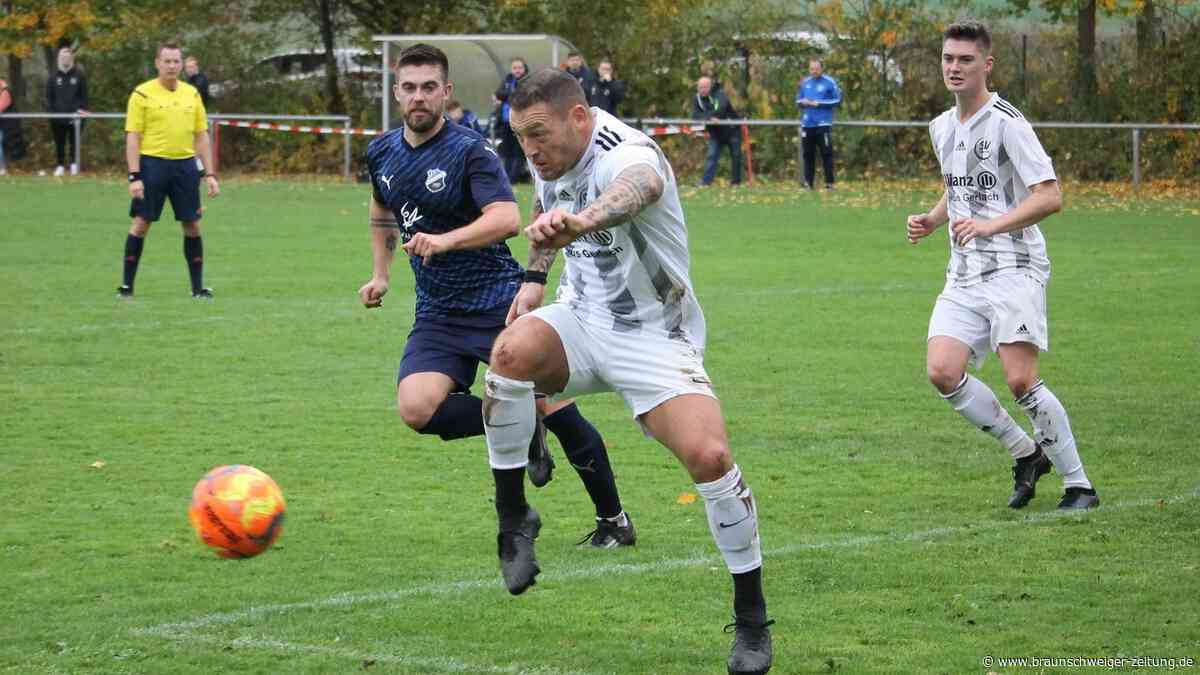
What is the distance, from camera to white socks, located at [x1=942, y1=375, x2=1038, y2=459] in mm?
7430

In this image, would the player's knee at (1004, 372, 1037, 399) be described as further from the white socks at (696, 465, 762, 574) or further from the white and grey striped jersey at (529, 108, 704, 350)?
the white socks at (696, 465, 762, 574)

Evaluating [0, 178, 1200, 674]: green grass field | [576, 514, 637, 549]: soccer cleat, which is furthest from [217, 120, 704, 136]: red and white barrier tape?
[576, 514, 637, 549]: soccer cleat

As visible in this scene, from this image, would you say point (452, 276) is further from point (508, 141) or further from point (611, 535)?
point (508, 141)

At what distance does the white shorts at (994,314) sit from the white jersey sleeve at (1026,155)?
0.45m

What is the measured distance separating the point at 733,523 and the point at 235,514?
167 centimetres

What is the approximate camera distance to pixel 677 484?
306 inches

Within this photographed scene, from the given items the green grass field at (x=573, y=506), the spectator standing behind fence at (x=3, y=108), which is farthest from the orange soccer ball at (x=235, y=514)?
the spectator standing behind fence at (x=3, y=108)

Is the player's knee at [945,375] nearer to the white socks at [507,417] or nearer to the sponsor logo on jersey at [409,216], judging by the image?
the sponsor logo on jersey at [409,216]

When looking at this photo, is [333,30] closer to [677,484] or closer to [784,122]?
[784,122]

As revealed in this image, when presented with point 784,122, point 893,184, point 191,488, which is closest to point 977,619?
point 191,488

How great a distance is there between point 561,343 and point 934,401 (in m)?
5.00

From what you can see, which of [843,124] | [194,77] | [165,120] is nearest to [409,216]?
[165,120]

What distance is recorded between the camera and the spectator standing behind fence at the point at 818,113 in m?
27.3

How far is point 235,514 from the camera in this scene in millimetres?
5645
